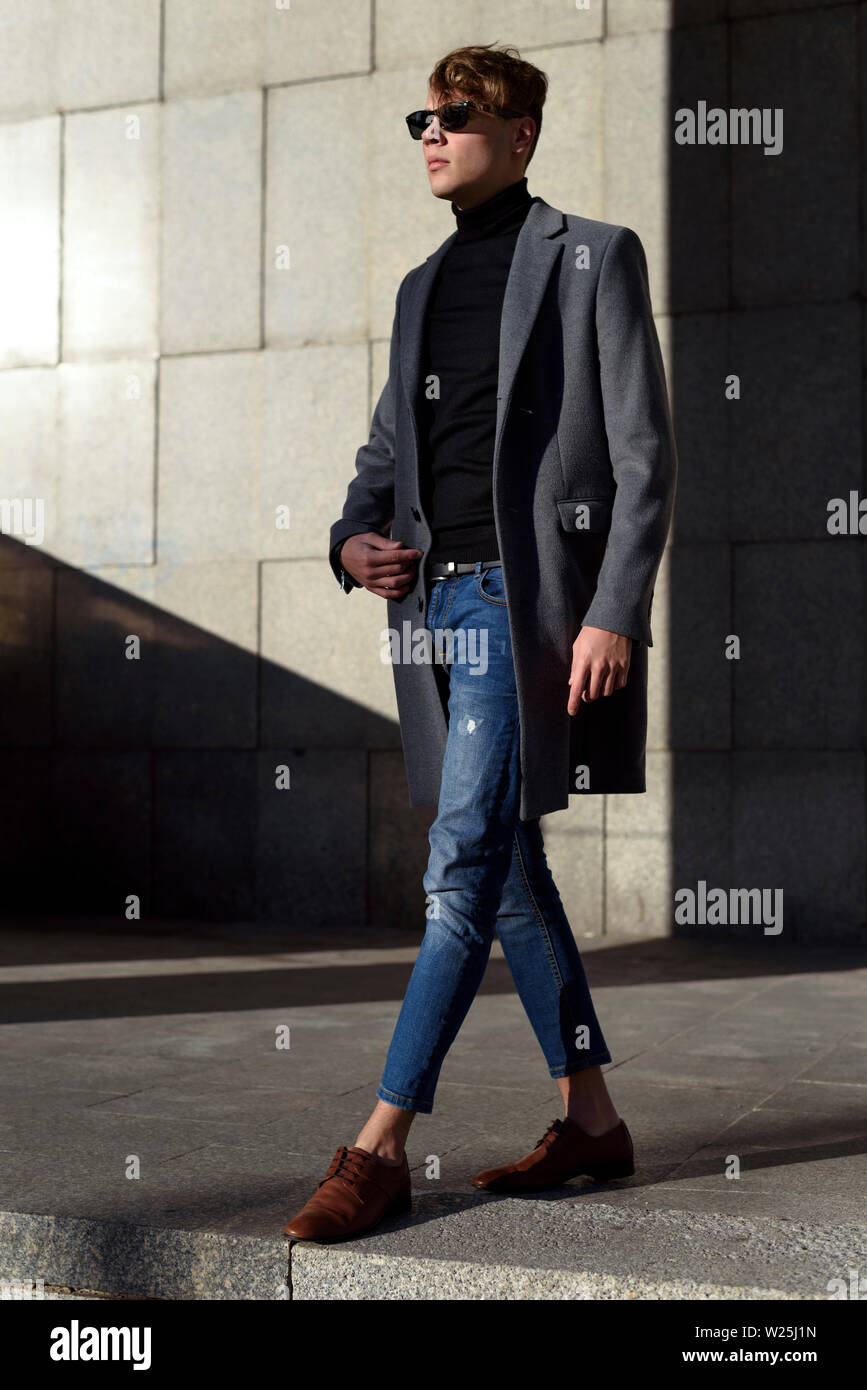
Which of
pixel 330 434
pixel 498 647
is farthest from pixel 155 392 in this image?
pixel 498 647

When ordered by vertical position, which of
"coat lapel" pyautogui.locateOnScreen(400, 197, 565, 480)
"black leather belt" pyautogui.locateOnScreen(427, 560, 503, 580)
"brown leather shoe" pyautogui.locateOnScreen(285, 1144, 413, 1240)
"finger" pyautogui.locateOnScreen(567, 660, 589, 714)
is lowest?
"brown leather shoe" pyautogui.locateOnScreen(285, 1144, 413, 1240)

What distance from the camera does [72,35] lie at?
991 cm

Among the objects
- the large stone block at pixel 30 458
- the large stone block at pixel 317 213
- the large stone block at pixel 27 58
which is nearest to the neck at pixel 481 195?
the large stone block at pixel 317 213

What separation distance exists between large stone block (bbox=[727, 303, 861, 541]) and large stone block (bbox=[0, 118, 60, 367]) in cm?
449

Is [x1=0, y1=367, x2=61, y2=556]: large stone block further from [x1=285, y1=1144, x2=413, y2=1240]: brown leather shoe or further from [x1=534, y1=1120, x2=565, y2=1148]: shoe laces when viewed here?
[x1=285, y1=1144, x2=413, y2=1240]: brown leather shoe

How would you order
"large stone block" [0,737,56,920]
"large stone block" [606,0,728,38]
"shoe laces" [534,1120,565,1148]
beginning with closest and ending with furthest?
"shoe laces" [534,1120,565,1148], "large stone block" [606,0,728,38], "large stone block" [0,737,56,920]

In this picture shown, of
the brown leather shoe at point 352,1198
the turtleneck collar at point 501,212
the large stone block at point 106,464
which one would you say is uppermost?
the large stone block at point 106,464

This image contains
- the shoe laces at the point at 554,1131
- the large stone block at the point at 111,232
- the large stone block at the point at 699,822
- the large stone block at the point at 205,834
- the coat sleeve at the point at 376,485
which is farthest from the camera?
the large stone block at the point at 111,232

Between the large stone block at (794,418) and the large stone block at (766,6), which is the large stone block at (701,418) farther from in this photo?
the large stone block at (766,6)

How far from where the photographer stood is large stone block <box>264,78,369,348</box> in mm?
9219

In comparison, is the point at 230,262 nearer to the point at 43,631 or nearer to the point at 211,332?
the point at 211,332

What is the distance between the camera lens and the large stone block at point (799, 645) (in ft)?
26.9

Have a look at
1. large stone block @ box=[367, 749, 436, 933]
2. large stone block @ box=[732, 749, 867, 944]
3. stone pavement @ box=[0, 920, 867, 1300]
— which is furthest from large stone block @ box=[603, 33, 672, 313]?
stone pavement @ box=[0, 920, 867, 1300]

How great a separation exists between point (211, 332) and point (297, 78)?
166 cm
